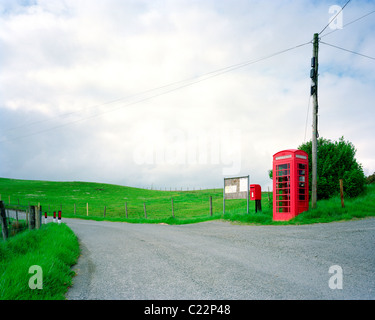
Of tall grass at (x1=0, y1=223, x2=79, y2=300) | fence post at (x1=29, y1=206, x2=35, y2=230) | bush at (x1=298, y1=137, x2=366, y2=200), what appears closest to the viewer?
tall grass at (x1=0, y1=223, x2=79, y2=300)

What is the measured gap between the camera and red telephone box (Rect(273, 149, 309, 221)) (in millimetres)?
12633

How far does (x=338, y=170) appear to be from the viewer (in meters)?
15.1

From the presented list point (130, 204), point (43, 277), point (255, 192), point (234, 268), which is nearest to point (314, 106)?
point (255, 192)

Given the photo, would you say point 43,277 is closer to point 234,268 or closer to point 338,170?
point 234,268

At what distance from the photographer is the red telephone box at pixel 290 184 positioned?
12.6 metres

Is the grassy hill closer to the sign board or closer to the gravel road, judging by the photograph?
the sign board

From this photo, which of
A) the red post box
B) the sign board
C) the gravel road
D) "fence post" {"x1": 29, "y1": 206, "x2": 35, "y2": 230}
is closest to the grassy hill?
the sign board

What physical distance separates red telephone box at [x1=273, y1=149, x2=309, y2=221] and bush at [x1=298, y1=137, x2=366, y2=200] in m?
2.34

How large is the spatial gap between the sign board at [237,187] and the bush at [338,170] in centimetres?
357

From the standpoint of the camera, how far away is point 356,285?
4.36 metres

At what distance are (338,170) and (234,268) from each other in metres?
12.3
